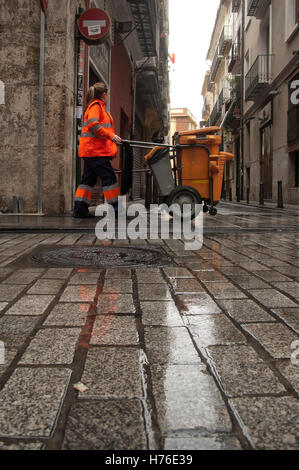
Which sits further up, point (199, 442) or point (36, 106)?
point (36, 106)

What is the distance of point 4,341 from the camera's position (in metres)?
1.93

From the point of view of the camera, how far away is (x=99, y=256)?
427 cm

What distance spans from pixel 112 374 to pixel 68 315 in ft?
2.58

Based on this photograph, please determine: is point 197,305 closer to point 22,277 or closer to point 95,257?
point 22,277

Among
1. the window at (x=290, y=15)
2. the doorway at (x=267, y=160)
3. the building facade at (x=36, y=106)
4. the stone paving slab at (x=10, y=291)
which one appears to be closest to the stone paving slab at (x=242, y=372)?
the stone paving slab at (x=10, y=291)

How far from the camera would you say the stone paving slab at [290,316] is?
2.21m

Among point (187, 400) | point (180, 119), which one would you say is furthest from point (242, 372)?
point (180, 119)

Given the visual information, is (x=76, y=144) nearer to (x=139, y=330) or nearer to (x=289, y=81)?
(x=139, y=330)

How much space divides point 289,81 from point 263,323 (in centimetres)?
1763

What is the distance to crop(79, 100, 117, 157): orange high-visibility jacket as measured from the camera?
6988 mm

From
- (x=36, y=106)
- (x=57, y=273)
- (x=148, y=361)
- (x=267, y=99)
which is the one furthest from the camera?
(x=267, y=99)

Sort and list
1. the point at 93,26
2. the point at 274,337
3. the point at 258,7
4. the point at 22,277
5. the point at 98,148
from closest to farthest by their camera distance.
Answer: the point at 274,337
the point at 22,277
the point at 98,148
the point at 93,26
the point at 258,7

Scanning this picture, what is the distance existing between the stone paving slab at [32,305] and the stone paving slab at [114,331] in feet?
1.10
